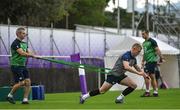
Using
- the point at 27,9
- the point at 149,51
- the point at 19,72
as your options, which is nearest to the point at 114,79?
the point at 19,72

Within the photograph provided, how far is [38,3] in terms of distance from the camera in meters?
29.5

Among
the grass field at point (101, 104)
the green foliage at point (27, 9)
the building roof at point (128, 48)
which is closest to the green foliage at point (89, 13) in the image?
the green foliage at point (27, 9)

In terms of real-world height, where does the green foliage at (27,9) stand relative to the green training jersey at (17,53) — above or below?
above

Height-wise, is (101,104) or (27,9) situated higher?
(27,9)

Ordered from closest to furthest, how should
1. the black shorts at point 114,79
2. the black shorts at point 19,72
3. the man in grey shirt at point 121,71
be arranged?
1. the man in grey shirt at point 121,71
2. the black shorts at point 114,79
3. the black shorts at point 19,72

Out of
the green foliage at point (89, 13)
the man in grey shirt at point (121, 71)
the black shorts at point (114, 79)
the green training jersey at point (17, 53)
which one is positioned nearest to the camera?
the man in grey shirt at point (121, 71)

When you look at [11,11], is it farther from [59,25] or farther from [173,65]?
[59,25]

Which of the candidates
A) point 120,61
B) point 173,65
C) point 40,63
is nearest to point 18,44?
point 120,61

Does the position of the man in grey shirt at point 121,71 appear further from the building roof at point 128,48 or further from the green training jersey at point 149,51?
the building roof at point 128,48

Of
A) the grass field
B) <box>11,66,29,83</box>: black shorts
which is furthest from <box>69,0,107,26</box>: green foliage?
<box>11,66,29,83</box>: black shorts

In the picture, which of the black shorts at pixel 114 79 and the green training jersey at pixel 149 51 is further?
the green training jersey at pixel 149 51

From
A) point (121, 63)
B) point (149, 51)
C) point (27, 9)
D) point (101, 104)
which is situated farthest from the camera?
point (27, 9)

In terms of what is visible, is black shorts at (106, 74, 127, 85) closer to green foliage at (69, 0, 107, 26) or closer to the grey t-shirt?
the grey t-shirt

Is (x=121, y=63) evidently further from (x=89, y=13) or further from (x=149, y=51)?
(x=89, y=13)
